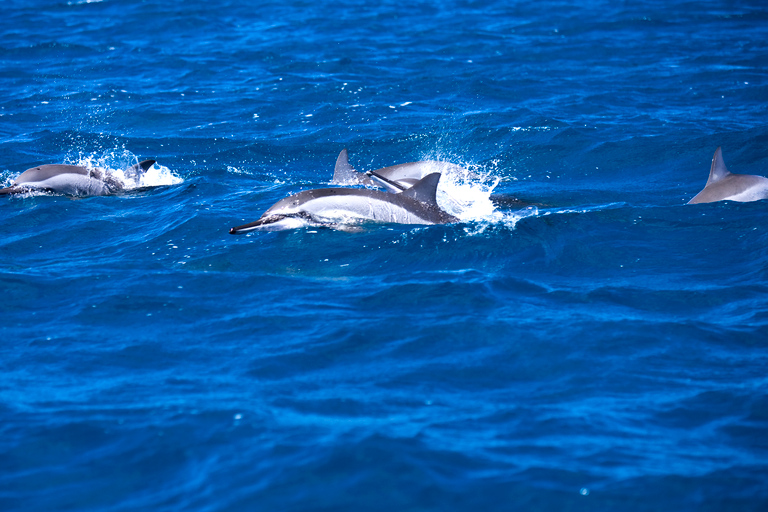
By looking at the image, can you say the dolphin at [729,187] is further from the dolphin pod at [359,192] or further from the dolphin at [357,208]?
the dolphin at [357,208]

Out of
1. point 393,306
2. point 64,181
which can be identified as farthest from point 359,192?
point 64,181

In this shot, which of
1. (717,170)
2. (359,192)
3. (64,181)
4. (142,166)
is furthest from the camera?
(142,166)

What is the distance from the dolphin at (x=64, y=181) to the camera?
12.3 meters

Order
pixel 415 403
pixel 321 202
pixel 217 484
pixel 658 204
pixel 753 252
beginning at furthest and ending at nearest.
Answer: pixel 658 204
pixel 321 202
pixel 753 252
pixel 415 403
pixel 217 484

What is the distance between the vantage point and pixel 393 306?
8.35 meters

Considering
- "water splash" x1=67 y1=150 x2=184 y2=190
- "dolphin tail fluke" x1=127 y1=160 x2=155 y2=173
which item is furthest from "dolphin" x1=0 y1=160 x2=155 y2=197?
"dolphin tail fluke" x1=127 y1=160 x2=155 y2=173

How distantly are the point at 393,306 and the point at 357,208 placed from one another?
263cm

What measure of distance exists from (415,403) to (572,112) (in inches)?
462

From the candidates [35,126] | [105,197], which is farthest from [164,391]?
[35,126]

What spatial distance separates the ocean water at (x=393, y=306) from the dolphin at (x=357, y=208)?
0.82 feet

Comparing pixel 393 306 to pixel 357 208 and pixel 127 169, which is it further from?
pixel 127 169

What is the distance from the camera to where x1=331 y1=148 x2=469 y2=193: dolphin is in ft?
42.3

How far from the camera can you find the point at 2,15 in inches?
1027

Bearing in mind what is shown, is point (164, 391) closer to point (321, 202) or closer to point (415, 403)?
point (415, 403)
